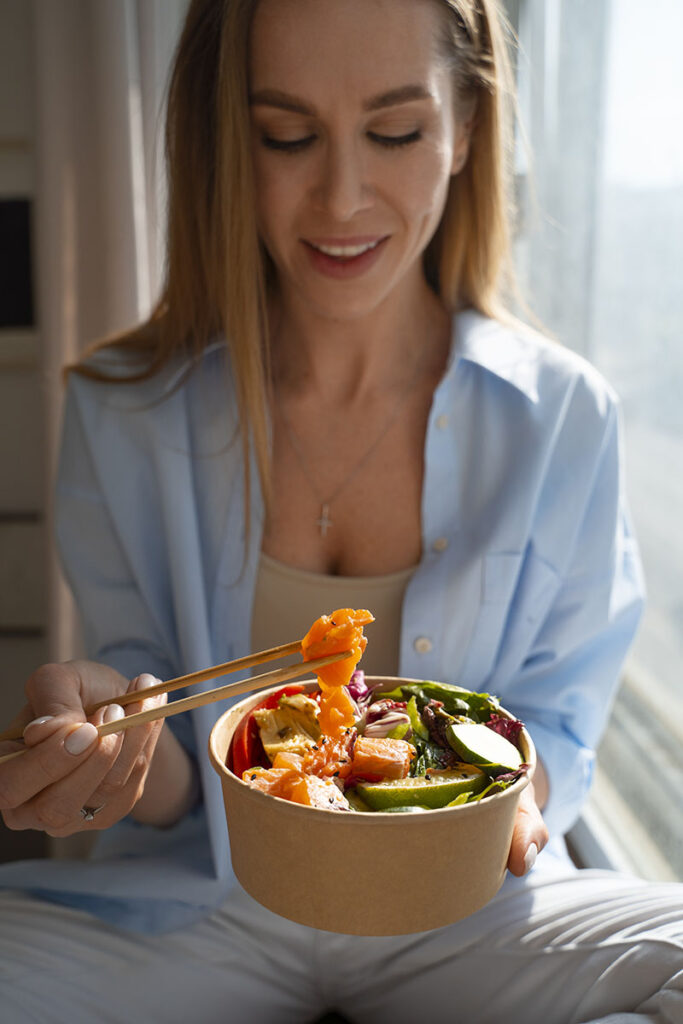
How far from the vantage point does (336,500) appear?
4.71 ft

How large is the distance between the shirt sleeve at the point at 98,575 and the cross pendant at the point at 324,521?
0.29 meters

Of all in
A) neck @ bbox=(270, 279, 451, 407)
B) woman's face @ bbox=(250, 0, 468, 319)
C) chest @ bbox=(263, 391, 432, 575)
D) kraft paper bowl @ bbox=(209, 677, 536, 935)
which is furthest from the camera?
neck @ bbox=(270, 279, 451, 407)

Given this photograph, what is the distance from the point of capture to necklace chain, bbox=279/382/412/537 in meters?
1.42

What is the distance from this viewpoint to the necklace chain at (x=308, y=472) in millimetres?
1420

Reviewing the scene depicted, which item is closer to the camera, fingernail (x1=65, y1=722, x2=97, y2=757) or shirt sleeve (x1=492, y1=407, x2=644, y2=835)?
fingernail (x1=65, y1=722, x2=97, y2=757)

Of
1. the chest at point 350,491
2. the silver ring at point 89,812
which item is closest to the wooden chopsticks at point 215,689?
the silver ring at point 89,812

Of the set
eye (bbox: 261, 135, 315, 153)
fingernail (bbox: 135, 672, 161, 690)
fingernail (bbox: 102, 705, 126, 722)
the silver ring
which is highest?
eye (bbox: 261, 135, 315, 153)

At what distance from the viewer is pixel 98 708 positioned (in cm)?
88

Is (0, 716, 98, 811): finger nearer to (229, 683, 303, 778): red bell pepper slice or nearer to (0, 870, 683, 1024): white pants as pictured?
(229, 683, 303, 778): red bell pepper slice

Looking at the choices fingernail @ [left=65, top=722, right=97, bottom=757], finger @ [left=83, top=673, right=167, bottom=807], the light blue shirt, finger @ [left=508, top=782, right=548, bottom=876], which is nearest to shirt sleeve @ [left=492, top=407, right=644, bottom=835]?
the light blue shirt

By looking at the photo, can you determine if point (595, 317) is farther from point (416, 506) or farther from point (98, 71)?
point (98, 71)

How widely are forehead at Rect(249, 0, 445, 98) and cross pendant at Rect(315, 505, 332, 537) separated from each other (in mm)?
579

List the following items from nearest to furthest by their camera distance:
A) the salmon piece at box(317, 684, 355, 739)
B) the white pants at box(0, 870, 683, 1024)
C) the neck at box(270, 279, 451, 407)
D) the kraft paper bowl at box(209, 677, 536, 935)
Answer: the kraft paper bowl at box(209, 677, 536, 935), the salmon piece at box(317, 684, 355, 739), the white pants at box(0, 870, 683, 1024), the neck at box(270, 279, 451, 407)

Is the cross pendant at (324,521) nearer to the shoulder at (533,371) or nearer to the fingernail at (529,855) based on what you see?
the shoulder at (533,371)
